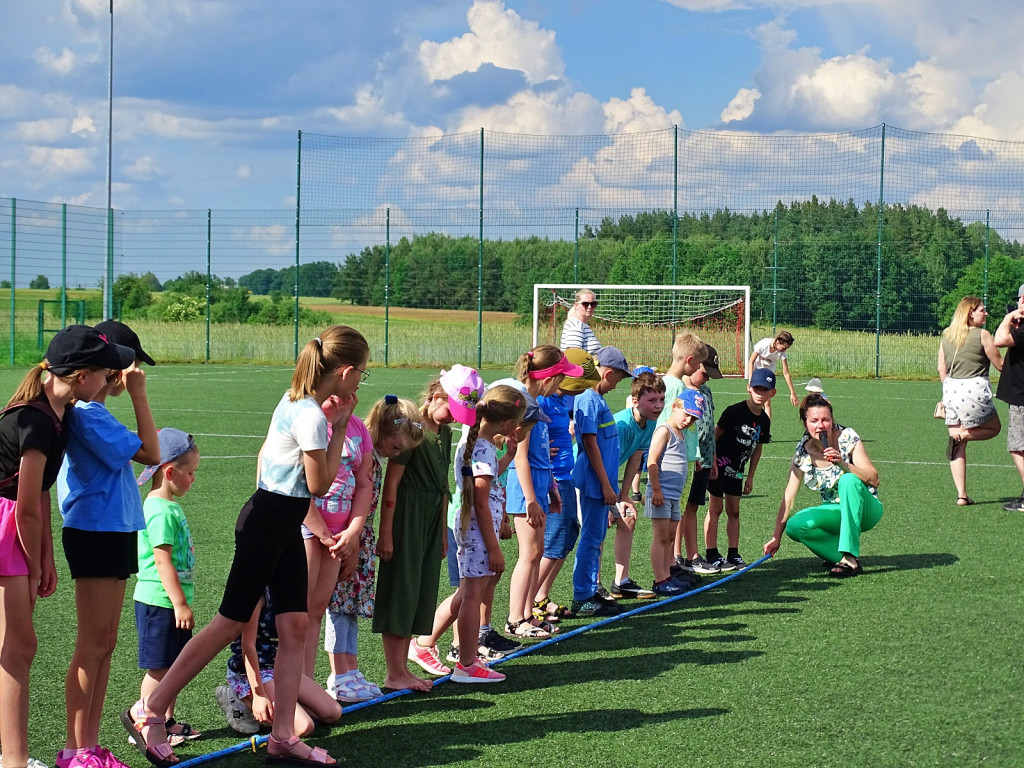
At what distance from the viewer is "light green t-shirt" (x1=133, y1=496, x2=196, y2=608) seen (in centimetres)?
451

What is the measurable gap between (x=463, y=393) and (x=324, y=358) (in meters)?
0.99

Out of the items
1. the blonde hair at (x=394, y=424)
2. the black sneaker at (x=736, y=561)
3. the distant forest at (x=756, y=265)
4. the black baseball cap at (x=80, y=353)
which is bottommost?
the black sneaker at (x=736, y=561)

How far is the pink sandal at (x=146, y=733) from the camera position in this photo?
421 cm

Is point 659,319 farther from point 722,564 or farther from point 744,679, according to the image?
point 744,679

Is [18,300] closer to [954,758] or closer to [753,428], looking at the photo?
[753,428]

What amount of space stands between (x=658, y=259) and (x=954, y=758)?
25.9 metres

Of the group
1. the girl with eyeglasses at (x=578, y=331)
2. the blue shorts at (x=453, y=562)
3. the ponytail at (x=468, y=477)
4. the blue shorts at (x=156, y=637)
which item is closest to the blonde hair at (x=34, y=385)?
the blue shorts at (x=156, y=637)

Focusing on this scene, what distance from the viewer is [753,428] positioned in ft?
26.0

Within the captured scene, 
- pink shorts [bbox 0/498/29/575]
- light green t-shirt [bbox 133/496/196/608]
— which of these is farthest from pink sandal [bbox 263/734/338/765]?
pink shorts [bbox 0/498/29/575]

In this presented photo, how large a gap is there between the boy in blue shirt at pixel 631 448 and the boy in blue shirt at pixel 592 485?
0.54 ft

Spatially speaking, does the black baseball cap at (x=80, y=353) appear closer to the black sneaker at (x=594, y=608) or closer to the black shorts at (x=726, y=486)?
the black sneaker at (x=594, y=608)

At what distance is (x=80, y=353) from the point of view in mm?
3930

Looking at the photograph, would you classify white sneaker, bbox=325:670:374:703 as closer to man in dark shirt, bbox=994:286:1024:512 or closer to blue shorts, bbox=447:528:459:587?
blue shorts, bbox=447:528:459:587

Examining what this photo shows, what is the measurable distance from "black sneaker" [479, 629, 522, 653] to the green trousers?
107 inches
